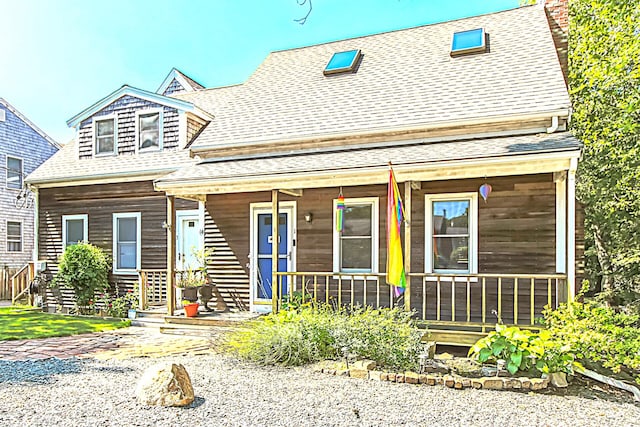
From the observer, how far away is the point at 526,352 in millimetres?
5766

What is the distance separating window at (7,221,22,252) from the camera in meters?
19.8

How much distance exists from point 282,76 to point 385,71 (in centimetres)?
288

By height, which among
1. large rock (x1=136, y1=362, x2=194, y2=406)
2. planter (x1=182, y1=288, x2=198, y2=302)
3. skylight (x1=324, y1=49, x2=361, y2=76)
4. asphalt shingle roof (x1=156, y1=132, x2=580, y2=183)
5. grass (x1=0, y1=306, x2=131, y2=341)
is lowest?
grass (x1=0, y1=306, x2=131, y2=341)

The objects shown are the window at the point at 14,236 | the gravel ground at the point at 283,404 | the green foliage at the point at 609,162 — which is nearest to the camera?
the gravel ground at the point at 283,404

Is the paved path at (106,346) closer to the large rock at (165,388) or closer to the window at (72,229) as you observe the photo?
the large rock at (165,388)

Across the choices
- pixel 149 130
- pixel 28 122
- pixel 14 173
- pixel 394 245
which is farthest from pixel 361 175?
pixel 28 122

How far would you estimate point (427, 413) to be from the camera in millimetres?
4656

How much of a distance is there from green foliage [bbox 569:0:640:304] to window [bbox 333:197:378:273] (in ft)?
22.8

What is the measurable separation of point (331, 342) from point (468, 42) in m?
7.66

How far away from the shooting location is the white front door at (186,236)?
11.6 m

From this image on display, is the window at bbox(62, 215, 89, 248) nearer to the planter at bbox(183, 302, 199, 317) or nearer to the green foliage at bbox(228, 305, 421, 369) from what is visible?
the planter at bbox(183, 302, 199, 317)

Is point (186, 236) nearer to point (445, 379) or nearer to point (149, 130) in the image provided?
point (149, 130)

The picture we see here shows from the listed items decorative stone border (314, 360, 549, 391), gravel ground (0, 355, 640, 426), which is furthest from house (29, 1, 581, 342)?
gravel ground (0, 355, 640, 426)

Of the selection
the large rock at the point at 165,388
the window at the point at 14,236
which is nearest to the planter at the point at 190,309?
the large rock at the point at 165,388
